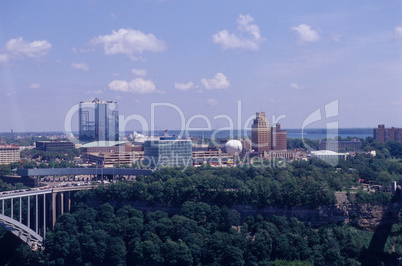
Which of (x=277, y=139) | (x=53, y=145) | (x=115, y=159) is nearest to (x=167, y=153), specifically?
(x=115, y=159)

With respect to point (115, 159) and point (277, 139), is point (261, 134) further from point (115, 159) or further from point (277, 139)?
point (115, 159)

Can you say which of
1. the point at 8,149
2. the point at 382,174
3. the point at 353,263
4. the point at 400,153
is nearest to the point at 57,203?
the point at 353,263

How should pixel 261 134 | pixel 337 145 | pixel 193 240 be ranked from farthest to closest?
1. pixel 337 145
2. pixel 261 134
3. pixel 193 240

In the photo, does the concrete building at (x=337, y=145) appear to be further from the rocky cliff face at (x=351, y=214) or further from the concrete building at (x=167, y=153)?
the rocky cliff face at (x=351, y=214)

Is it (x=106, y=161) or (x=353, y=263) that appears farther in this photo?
(x=106, y=161)

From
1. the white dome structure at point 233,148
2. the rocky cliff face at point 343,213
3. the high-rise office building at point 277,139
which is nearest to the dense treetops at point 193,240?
the rocky cliff face at point 343,213

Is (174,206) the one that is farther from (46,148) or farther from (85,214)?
(46,148)

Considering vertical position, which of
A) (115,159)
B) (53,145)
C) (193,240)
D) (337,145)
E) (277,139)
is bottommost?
(193,240)
